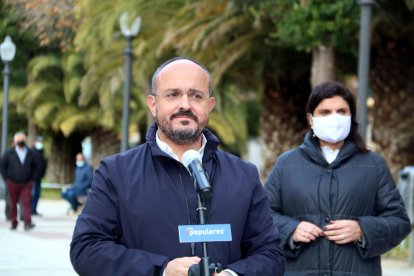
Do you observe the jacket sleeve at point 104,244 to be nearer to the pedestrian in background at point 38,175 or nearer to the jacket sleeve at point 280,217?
the jacket sleeve at point 280,217

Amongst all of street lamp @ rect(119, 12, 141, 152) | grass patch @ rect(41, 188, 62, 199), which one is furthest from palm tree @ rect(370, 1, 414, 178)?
grass patch @ rect(41, 188, 62, 199)

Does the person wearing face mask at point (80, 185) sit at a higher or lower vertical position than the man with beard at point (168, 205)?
lower

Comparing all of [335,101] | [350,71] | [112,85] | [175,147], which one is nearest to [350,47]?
[350,71]

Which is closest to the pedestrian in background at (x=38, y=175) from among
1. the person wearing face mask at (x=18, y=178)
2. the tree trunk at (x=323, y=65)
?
the person wearing face mask at (x=18, y=178)

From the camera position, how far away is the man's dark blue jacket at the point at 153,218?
3.33 meters

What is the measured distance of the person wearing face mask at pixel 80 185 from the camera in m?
22.0

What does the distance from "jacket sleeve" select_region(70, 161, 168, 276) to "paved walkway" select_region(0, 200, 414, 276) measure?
7.54 m

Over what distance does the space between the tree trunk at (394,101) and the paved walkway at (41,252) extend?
492 centimetres

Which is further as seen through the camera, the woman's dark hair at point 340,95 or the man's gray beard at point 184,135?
the woman's dark hair at point 340,95

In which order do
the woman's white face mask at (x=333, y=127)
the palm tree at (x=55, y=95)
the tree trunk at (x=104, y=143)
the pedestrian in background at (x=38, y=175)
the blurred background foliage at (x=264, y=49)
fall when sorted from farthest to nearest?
the tree trunk at (x=104, y=143) < the palm tree at (x=55, y=95) < the pedestrian in background at (x=38, y=175) < the blurred background foliage at (x=264, y=49) < the woman's white face mask at (x=333, y=127)

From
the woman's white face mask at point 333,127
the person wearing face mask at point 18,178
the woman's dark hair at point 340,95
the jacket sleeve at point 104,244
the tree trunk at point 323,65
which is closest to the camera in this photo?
the jacket sleeve at point 104,244

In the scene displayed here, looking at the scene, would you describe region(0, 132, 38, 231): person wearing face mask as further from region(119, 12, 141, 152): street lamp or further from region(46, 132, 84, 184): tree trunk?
region(46, 132, 84, 184): tree trunk

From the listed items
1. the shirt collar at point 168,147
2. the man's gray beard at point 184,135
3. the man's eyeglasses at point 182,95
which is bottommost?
the shirt collar at point 168,147

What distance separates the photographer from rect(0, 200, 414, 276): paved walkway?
1131cm
